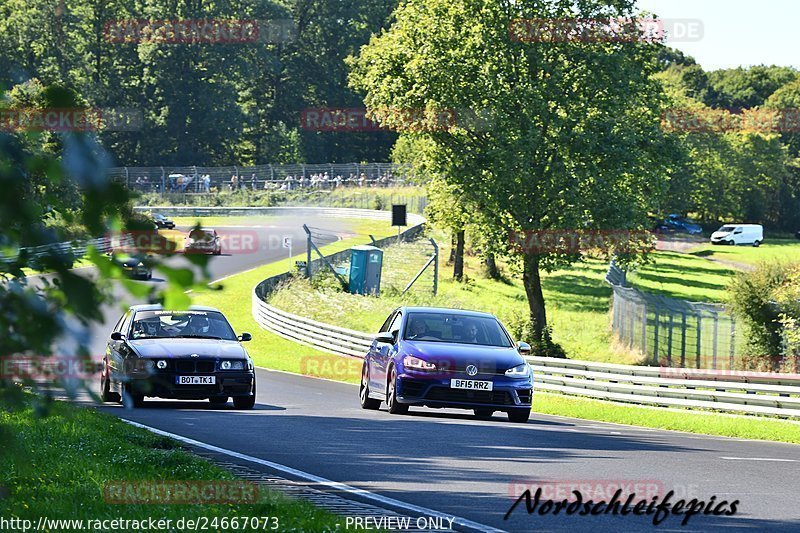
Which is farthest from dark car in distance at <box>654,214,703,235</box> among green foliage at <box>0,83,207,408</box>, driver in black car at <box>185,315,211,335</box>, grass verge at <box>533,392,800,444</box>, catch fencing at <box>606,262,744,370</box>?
green foliage at <box>0,83,207,408</box>

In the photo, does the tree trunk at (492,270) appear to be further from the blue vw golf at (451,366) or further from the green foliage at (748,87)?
the green foliage at (748,87)

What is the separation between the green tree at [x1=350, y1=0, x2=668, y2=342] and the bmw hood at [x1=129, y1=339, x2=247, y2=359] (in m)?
24.8

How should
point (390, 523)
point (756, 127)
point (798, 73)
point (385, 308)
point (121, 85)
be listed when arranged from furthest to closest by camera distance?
point (798, 73) < point (756, 127) < point (121, 85) < point (385, 308) < point (390, 523)

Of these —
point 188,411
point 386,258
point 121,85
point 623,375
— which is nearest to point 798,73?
point 121,85

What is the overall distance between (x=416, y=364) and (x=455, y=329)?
1440 millimetres

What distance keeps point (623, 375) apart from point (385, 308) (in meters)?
21.8

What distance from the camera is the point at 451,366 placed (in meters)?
17.5

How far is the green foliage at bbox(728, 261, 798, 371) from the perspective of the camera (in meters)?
37.0

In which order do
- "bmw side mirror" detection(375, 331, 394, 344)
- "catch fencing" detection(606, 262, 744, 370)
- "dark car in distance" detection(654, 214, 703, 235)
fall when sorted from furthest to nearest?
"dark car in distance" detection(654, 214, 703, 235) < "catch fencing" detection(606, 262, 744, 370) < "bmw side mirror" detection(375, 331, 394, 344)

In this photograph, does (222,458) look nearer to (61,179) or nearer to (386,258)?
(61,179)

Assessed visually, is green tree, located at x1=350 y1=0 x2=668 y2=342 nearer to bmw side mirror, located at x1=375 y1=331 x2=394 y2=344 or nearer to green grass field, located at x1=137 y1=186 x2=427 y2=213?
bmw side mirror, located at x1=375 y1=331 x2=394 y2=344

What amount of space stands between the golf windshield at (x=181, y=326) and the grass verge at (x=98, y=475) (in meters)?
5.23

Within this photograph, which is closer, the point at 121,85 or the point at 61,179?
the point at 61,179

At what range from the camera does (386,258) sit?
6097cm
